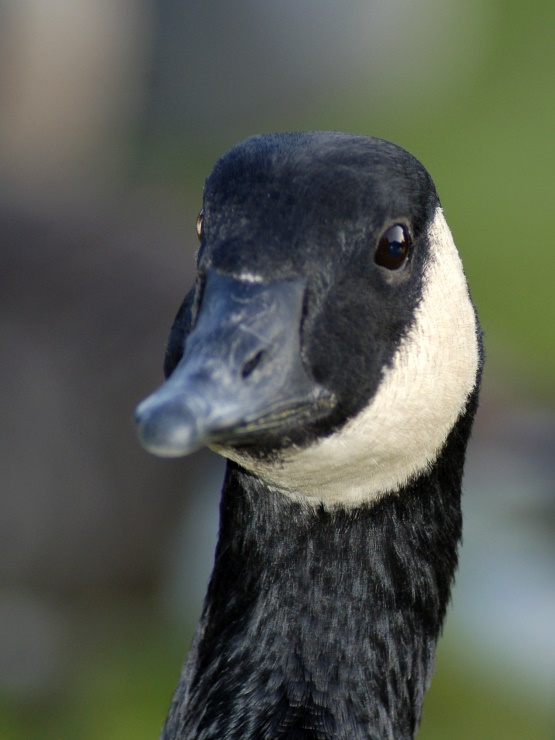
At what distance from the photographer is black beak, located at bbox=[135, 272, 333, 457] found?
4.40 ft

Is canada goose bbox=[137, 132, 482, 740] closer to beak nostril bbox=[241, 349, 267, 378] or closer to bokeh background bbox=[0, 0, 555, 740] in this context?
beak nostril bbox=[241, 349, 267, 378]

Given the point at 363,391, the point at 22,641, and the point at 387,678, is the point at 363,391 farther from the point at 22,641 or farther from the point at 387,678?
the point at 22,641

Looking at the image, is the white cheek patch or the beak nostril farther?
the white cheek patch

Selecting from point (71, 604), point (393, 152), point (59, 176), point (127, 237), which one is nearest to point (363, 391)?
point (393, 152)

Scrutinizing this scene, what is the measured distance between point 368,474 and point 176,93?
9252mm

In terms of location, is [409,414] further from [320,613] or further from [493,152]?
[493,152]

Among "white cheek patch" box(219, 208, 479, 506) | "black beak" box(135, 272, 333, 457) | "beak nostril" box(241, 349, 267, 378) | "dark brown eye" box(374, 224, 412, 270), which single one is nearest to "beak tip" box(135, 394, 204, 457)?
"black beak" box(135, 272, 333, 457)

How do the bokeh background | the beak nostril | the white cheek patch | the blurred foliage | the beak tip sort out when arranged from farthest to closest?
the blurred foliage < the bokeh background < the white cheek patch < the beak nostril < the beak tip

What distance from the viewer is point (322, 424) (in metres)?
1.58

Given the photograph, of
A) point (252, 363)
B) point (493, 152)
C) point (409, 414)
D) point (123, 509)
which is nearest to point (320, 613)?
point (409, 414)

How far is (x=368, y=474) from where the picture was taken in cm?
174

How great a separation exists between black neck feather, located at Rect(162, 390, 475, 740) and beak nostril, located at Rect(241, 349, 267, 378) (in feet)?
1.34

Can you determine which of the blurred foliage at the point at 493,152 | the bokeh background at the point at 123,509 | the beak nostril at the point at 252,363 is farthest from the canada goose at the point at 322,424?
the blurred foliage at the point at 493,152

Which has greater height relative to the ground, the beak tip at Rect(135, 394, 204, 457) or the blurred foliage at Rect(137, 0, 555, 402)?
the blurred foliage at Rect(137, 0, 555, 402)
